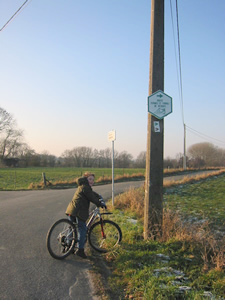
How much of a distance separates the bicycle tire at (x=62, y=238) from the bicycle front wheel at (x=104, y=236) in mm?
419

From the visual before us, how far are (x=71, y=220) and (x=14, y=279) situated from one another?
149cm

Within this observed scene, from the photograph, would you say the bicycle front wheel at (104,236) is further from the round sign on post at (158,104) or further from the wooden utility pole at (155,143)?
the round sign on post at (158,104)

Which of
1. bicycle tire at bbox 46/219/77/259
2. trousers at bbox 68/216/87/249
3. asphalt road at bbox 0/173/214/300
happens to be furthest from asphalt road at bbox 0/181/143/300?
trousers at bbox 68/216/87/249

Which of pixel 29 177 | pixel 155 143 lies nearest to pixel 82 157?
pixel 29 177

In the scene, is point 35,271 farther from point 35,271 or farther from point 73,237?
point 73,237

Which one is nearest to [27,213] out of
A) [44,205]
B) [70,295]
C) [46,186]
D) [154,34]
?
[44,205]

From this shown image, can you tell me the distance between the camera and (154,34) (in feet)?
18.5

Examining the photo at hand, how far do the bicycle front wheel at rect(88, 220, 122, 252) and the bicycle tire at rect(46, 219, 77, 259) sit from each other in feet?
1.38

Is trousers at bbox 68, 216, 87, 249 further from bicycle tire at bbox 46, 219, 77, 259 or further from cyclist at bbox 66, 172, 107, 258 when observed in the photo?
bicycle tire at bbox 46, 219, 77, 259

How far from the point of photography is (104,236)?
5250 mm

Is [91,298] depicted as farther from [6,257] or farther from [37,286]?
[6,257]

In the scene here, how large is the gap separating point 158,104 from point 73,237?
3.28 metres

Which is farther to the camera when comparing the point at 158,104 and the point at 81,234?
the point at 158,104

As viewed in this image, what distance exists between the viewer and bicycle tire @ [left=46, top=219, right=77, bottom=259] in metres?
4.77
